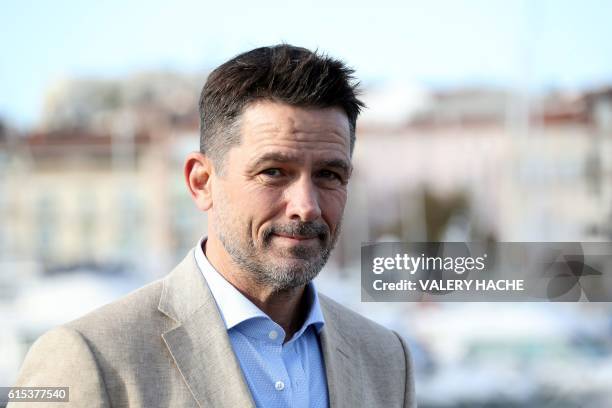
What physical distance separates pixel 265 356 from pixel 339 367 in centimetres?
A: 19

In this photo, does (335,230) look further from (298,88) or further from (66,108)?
(66,108)

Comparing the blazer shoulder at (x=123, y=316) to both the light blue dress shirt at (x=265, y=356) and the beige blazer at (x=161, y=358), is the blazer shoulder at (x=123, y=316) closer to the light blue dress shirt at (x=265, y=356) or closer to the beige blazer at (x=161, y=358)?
the beige blazer at (x=161, y=358)

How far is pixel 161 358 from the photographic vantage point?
1.79m

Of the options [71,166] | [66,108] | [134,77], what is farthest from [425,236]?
[66,108]

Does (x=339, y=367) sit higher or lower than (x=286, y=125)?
lower

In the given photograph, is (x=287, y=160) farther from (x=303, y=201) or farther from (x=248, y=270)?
(x=248, y=270)

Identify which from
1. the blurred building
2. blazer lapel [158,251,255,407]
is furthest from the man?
the blurred building

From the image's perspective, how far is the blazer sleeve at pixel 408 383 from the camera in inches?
82.3

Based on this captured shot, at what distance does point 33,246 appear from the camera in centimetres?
4619

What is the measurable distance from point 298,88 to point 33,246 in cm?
4630

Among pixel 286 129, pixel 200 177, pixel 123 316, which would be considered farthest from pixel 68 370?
pixel 286 129

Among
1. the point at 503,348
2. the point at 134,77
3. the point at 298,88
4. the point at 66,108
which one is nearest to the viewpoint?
the point at 298,88

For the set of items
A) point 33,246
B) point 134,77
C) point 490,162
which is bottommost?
point 33,246

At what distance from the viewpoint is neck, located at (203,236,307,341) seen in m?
1.89
